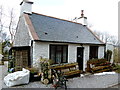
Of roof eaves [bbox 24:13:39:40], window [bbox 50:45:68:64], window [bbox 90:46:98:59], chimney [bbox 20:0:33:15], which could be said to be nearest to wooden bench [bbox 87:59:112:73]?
window [bbox 90:46:98:59]

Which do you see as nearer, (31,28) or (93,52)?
(31,28)

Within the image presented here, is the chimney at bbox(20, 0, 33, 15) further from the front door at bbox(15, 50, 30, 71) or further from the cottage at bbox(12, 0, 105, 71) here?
the front door at bbox(15, 50, 30, 71)

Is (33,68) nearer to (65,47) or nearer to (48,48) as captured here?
(48,48)

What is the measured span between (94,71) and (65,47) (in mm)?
3418

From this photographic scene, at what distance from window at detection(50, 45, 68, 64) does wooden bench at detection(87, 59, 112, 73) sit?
2389mm

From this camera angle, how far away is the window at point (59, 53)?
7.68 meters

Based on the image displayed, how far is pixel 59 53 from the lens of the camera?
315 inches

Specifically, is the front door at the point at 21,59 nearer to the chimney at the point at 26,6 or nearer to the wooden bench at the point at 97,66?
the chimney at the point at 26,6

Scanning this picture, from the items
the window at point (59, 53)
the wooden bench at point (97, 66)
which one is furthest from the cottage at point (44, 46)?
the wooden bench at point (97, 66)

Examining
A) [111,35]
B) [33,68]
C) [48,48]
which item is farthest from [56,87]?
[111,35]

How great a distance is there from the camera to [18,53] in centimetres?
816

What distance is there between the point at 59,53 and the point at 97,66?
399 cm

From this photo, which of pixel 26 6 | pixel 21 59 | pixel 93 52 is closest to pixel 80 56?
pixel 93 52

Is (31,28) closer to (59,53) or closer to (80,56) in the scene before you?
(59,53)
